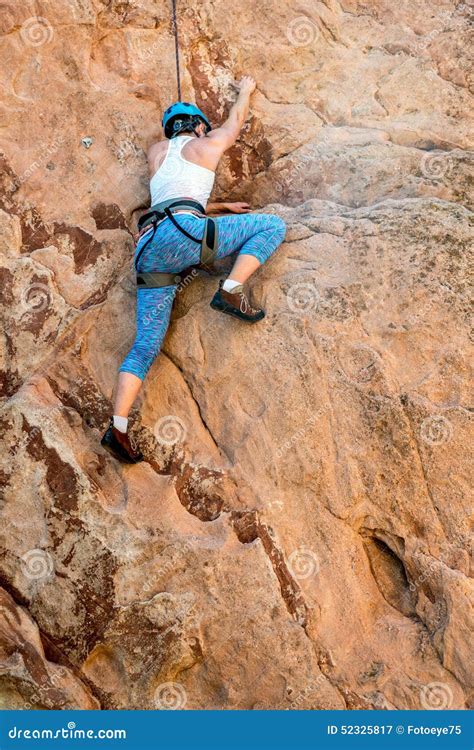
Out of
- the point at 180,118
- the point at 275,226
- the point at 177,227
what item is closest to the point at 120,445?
the point at 177,227

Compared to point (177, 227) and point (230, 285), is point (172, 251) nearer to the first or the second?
point (177, 227)

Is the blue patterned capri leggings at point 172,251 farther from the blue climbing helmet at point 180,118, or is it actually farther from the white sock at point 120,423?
the blue climbing helmet at point 180,118

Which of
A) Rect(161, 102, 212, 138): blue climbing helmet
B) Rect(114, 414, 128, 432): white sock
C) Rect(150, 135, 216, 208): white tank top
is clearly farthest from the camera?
Rect(161, 102, 212, 138): blue climbing helmet

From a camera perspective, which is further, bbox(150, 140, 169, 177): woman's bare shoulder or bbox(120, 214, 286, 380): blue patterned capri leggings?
bbox(150, 140, 169, 177): woman's bare shoulder

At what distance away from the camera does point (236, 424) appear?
4.75 meters

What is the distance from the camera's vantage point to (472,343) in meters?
4.54

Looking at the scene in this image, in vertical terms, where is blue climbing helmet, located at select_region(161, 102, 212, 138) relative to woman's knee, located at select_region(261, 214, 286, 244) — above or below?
above

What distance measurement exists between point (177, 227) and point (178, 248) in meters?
0.12

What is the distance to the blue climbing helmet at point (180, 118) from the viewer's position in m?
5.12

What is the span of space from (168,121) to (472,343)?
2.35 meters

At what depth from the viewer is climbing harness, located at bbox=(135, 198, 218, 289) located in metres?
4.77

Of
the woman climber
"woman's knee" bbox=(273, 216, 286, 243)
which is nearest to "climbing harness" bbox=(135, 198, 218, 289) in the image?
the woman climber

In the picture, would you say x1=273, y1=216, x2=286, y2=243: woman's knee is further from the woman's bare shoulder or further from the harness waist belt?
Answer: the woman's bare shoulder

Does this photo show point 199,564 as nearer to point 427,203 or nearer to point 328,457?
point 328,457
